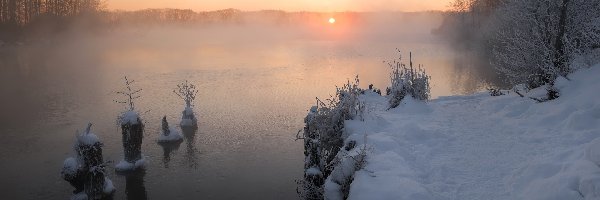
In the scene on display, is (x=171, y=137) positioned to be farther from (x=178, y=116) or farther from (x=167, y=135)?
(x=178, y=116)

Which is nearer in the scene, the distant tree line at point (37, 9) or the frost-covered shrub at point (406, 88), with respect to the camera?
the frost-covered shrub at point (406, 88)

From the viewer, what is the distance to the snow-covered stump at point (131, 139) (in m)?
21.7

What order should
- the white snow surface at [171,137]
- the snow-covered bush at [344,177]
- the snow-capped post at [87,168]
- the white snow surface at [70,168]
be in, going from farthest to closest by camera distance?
the white snow surface at [171,137], the snow-capped post at [87,168], the white snow surface at [70,168], the snow-covered bush at [344,177]

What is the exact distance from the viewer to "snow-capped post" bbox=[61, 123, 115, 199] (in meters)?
17.8

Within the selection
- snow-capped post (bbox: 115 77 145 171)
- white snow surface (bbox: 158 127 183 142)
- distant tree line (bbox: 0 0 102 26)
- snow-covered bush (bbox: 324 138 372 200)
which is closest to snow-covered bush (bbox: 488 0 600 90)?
snow-covered bush (bbox: 324 138 372 200)

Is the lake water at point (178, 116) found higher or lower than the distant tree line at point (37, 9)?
lower

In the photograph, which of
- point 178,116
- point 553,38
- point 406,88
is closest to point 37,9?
point 178,116

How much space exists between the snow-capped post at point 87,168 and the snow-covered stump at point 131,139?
3.18 m

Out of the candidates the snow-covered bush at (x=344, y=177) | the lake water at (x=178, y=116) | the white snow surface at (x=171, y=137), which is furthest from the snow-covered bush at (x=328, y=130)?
the white snow surface at (x=171, y=137)

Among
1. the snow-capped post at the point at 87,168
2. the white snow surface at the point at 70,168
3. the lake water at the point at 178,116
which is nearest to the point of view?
the white snow surface at the point at 70,168

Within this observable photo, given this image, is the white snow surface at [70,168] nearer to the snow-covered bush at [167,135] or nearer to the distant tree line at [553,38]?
the snow-covered bush at [167,135]

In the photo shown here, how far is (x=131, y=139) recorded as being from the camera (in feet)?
71.2

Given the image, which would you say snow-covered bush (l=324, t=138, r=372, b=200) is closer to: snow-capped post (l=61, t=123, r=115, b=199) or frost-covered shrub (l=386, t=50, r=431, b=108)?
frost-covered shrub (l=386, t=50, r=431, b=108)

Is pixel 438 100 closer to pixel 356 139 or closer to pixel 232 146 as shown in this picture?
pixel 356 139
